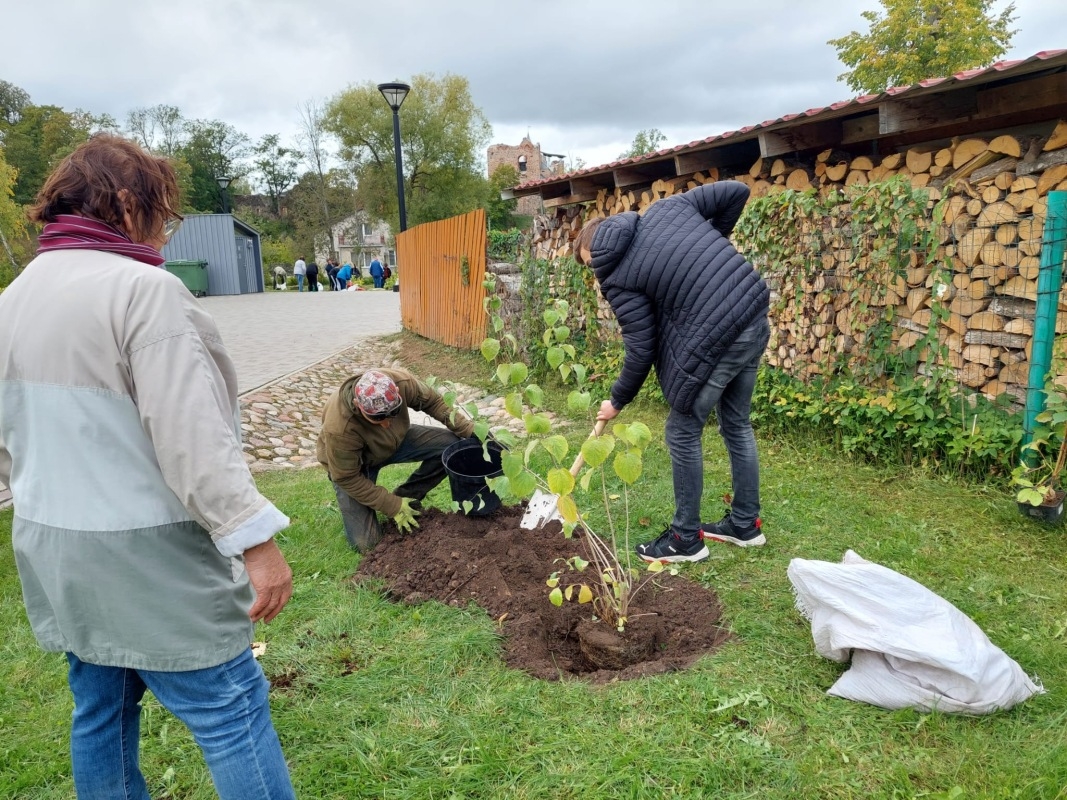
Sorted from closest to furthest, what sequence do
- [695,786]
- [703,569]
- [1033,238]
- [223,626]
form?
1. [223,626]
2. [695,786]
3. [703,569]
4. [1033,238]

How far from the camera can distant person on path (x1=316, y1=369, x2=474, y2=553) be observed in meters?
3.16

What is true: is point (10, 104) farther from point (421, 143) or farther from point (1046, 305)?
point (1046, 305)

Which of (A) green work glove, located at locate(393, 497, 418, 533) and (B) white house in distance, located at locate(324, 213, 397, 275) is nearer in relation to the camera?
(A) green work glove, located at locate(393, 497, 418, 533)

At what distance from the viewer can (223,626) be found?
146 cm

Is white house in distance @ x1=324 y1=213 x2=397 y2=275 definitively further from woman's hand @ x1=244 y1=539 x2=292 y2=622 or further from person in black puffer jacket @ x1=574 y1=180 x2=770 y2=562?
woman's hand @ x1=244 y1=539 x2=292 y2=622

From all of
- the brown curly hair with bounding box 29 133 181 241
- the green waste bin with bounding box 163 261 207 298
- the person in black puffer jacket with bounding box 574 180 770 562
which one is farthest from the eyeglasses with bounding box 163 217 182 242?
the green waste bin with bounding box 163 261 207 298

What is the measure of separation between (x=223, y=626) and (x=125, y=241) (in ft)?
2.70

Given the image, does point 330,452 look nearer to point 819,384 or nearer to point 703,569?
point 703,569

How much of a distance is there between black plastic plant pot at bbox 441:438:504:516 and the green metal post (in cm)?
268

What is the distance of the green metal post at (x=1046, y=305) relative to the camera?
3486 mm

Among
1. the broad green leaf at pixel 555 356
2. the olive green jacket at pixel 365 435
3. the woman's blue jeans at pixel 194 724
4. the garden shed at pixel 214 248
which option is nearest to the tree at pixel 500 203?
the garden shed at pixel 214 248

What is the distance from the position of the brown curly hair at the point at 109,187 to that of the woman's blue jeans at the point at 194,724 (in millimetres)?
954

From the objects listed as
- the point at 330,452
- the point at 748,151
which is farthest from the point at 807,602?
the point at 748,151

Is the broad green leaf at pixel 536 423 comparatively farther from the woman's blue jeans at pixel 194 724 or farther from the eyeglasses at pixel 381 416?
the woman's blue jeans at pixel 194 724
